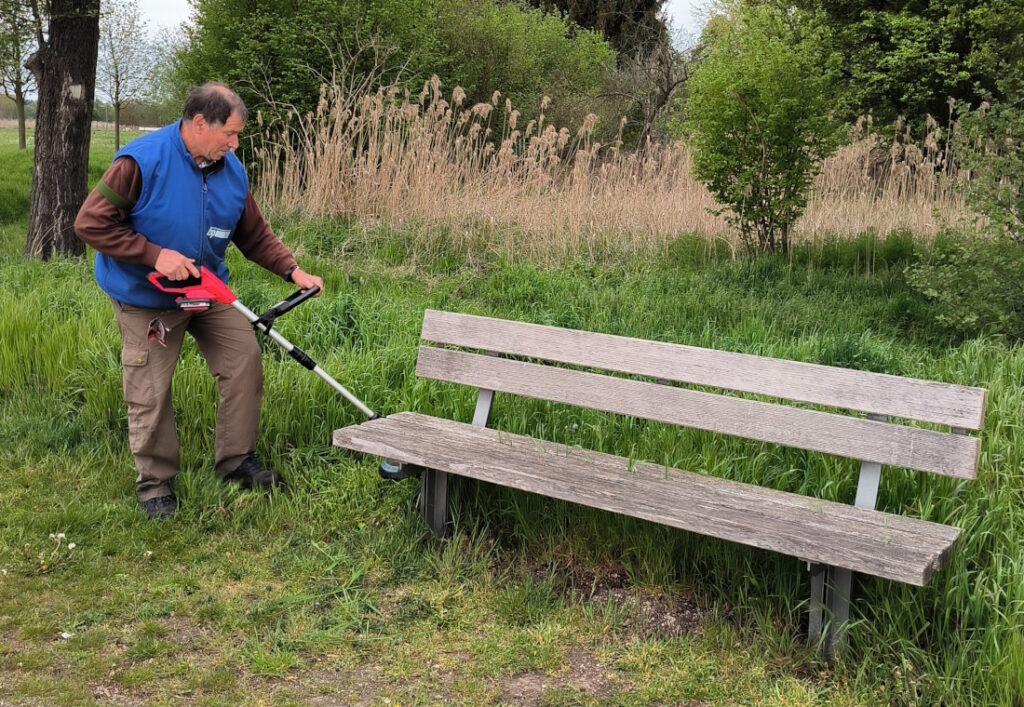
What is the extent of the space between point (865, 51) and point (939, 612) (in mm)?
10565

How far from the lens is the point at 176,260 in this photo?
392 centimetres

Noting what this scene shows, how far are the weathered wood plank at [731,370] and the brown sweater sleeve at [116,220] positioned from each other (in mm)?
1246

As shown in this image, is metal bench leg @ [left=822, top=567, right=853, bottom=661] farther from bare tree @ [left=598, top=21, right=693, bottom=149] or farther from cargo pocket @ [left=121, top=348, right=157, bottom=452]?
bare tree @ [left=598, top=21, right=693, bottom=149]

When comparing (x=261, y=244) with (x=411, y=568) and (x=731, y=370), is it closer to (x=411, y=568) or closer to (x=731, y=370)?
(x=411, y=568)

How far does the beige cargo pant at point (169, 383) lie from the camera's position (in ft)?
13.7

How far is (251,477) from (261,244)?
40.8 inches

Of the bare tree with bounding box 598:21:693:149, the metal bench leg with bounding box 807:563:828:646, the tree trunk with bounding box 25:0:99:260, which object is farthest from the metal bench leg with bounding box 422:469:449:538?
the bare tree with bounding box 598:21:693:149

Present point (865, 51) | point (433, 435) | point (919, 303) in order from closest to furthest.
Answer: point (433, 435), point (919, 303), point (865, 51)

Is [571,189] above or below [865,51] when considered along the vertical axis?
below

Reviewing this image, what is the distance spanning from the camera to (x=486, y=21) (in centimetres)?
1839

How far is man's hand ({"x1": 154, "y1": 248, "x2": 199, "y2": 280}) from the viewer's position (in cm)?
390

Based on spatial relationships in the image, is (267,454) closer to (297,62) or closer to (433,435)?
(433,435)

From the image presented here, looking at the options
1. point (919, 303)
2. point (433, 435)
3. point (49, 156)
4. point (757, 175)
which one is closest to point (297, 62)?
point (49, 156)

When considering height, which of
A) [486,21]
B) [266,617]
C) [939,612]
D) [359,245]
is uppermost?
[486,21]
